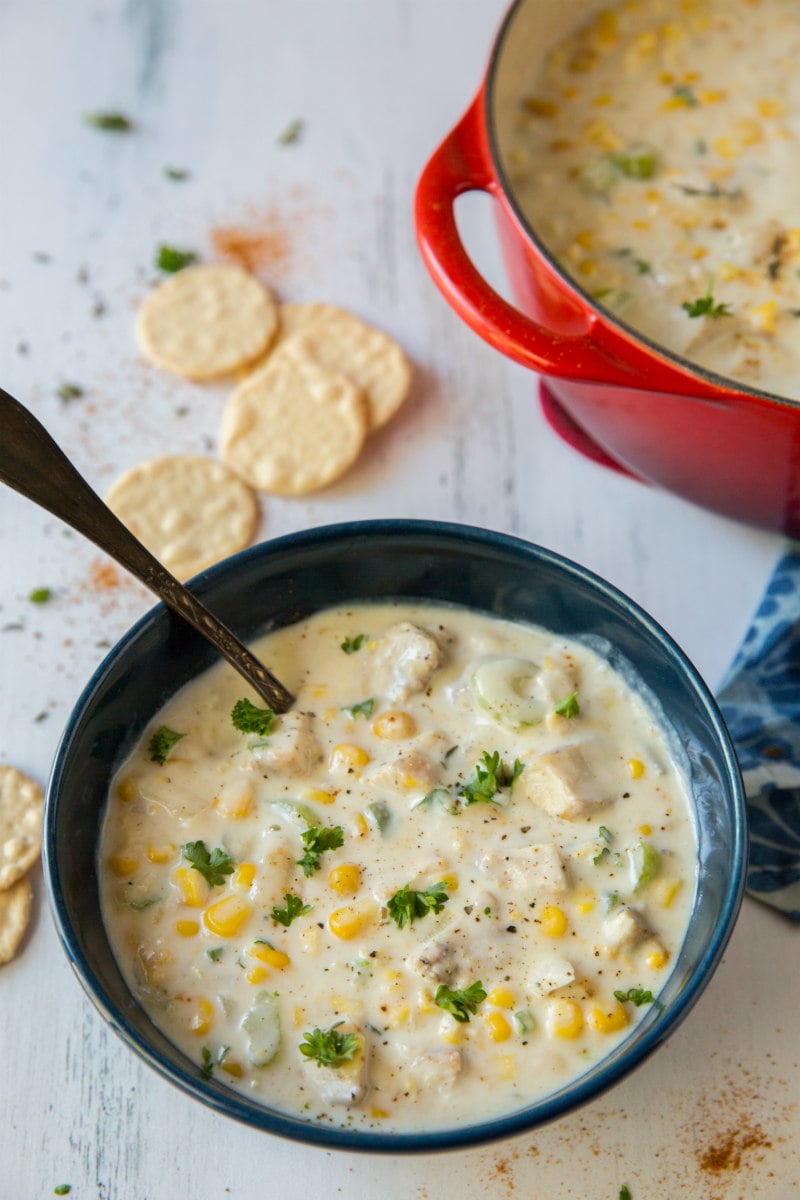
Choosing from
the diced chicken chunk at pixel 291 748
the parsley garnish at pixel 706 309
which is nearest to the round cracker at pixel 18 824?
the diced chicken chunk at pixel 291 748

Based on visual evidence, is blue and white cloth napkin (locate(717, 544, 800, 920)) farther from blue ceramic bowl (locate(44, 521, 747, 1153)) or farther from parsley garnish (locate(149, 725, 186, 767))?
parsley garnish (locate(149, 725, 186, 767))

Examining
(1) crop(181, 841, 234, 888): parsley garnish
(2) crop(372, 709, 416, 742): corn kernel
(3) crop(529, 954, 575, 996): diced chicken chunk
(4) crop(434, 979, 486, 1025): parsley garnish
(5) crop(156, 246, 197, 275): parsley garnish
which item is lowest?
(3) crop(529, 954, 575, 996): diced chicken chunk

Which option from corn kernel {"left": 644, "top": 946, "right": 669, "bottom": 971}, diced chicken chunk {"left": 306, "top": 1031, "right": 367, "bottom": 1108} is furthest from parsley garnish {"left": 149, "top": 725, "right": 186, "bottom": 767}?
corn kernel {"left": 644, "top": 946, "right": 669, "bottom": 971}

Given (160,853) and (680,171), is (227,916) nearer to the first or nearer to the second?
(160,853)

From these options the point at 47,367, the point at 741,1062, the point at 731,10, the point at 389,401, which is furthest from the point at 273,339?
the point at 741,1062

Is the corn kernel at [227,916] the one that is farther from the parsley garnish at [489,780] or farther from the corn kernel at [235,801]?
the parsley garnish at [489,780]

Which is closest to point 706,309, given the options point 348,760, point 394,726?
point 394,726
